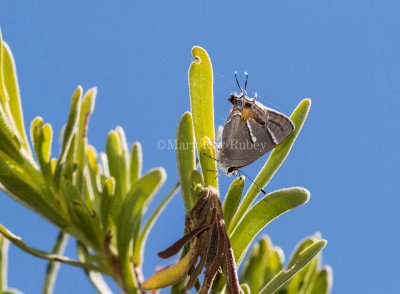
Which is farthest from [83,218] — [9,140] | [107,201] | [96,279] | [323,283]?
[323,283]

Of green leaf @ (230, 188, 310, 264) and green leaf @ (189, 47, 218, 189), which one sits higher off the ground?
green leaf @ (189, 47, 218, 189)

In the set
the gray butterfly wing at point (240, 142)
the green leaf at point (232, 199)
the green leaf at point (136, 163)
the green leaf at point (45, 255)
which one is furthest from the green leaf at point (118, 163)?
the green leaf at point (232, 199)

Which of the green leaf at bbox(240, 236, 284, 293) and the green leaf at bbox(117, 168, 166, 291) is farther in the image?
the green leaf at bbox(240, 236, 284, 293)

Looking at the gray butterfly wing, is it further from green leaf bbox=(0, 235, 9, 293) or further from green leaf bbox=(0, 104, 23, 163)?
green leaf bbox=(0, 235, 9, 293)

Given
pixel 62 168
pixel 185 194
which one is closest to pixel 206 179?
pixel 185 194

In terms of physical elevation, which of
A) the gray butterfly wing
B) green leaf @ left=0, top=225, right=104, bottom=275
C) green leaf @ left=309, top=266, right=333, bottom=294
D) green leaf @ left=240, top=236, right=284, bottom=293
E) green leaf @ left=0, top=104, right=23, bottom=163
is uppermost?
green leaf @ left=0, top=104, right=23, bottom=163

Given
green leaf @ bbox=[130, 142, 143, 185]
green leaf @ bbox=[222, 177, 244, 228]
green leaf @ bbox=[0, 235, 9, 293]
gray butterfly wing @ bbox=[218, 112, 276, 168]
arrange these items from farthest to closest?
green leaf @ bbox=[130, 142, 143, 185], green leaf @ bbox=[0, 235, 9, 293], gray butterfly wing @ bbox=[218, 112, 276, 168], green leaf @ bbox=[222, 177, 244, 228]

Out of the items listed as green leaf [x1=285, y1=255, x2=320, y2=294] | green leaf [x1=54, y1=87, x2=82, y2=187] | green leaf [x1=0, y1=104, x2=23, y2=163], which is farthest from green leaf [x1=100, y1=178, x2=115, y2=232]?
green leaf [x1=285, y1=255, x2=320, y2=294]
